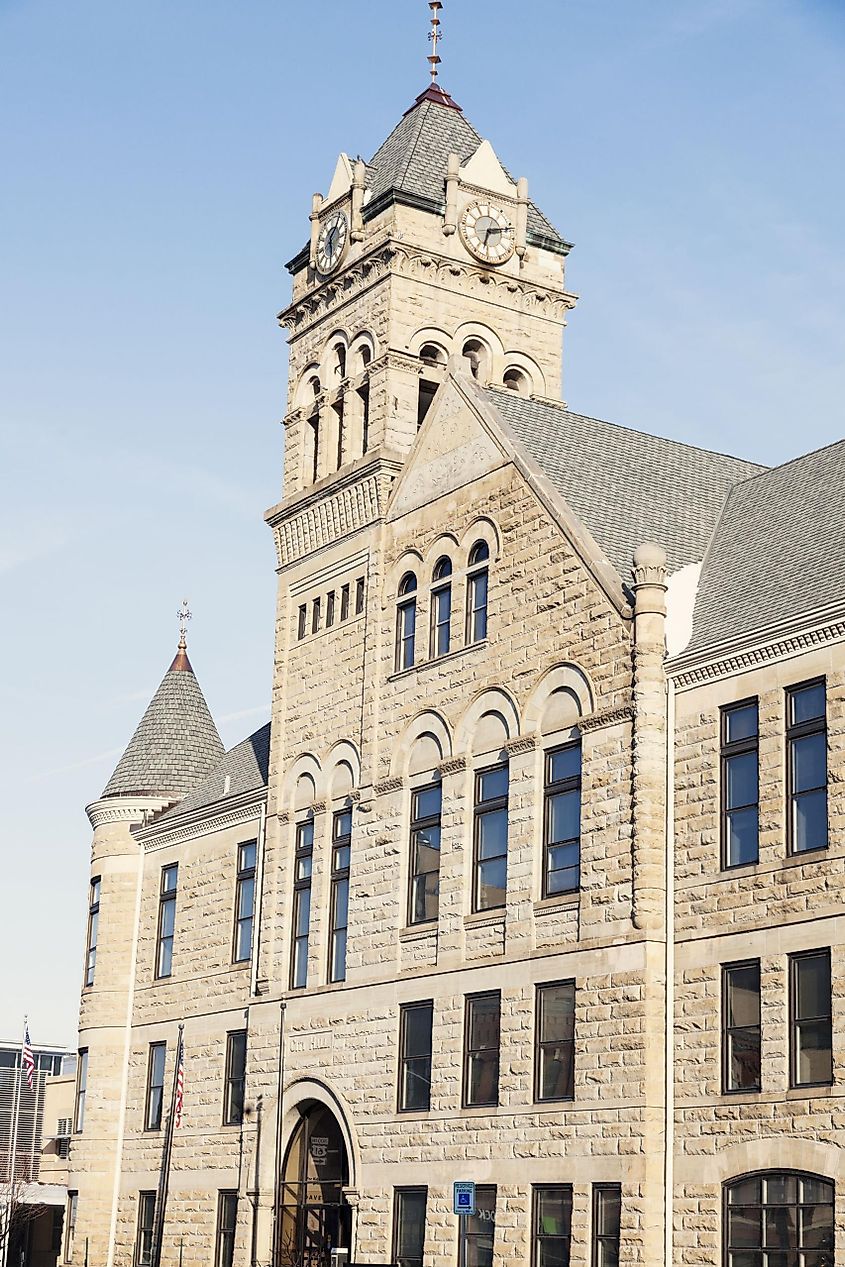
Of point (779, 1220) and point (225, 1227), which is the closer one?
point (779, 1220)

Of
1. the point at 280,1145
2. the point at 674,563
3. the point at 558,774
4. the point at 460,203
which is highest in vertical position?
the point at 460,203

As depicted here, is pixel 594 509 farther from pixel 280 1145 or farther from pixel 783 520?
pixel 280 1145

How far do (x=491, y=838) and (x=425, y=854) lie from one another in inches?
88.9

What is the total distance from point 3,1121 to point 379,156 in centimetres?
5517

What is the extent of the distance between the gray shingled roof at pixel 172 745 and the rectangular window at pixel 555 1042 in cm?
2018

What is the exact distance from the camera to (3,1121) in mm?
88312

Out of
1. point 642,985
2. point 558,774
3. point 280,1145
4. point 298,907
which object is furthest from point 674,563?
point 280,1145

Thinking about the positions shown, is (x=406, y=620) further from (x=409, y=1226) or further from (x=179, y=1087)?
(x=179, y=1087)

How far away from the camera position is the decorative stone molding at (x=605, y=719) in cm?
3391

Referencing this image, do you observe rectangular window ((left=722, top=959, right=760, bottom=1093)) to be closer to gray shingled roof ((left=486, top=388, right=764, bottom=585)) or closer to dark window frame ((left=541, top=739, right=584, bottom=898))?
dark window frame ((left=541, top=739, right=584, bottom=898))

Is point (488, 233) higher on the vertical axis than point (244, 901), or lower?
higher

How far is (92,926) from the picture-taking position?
53125 mm

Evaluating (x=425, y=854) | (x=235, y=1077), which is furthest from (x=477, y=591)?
(x=235, y=1077)

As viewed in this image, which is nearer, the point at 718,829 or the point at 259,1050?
the point at 718,829
